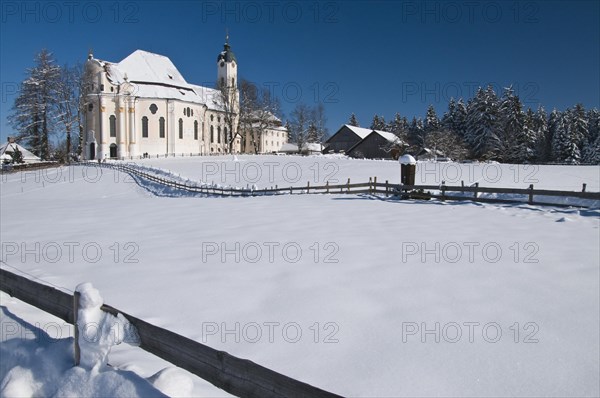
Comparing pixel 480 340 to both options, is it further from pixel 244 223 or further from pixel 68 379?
pixel 244 223

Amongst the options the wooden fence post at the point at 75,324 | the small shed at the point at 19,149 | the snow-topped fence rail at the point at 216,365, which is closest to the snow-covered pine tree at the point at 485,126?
the snow-topped fence rail at the point at 216,365

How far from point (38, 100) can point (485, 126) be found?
2696 inches

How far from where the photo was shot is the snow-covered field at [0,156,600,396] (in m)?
4.65

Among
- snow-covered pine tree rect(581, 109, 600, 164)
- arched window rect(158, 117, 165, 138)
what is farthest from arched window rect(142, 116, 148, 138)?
snow-covered pine tree rect(581, 109, 600, 164)

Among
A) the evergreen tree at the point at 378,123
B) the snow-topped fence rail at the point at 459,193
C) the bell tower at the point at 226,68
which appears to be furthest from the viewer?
the evergreen tree at the point at 378,123

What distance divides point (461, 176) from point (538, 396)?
32.1 m

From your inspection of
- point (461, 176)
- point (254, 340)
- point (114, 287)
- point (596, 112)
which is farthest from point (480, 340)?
point (596, 112)

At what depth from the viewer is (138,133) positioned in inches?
2393

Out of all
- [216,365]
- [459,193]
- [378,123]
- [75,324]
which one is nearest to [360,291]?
[216,365]

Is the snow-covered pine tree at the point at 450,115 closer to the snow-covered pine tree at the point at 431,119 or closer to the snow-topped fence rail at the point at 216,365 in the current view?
the snow-covered pine tree at the point at 431,119

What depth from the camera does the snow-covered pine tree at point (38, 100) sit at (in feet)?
174

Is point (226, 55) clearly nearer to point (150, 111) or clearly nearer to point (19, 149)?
point (150, 111)

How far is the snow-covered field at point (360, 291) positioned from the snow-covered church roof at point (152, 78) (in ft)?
175

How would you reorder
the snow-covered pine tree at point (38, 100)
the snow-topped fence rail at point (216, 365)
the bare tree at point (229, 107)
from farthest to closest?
the bare tree at point (229, 107)
the snow-covered pine tree at point (38, 100)
the snow-topped fence rail at point (216, 365)
